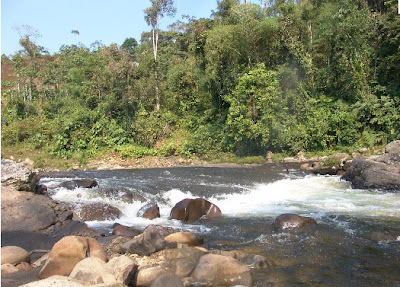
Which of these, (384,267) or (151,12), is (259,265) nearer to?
(384,267)

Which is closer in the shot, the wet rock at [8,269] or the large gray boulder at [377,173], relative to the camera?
the wet rock at [8,269]

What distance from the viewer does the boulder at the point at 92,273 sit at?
4488 millimetres

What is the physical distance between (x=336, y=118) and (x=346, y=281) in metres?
17.7

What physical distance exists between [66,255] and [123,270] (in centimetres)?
108

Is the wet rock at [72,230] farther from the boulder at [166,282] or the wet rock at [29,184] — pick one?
the boulder at [166,282]

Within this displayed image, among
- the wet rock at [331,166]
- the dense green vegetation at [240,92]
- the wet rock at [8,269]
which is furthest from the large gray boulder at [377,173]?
the wet rock at [8,269]

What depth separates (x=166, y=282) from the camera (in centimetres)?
458

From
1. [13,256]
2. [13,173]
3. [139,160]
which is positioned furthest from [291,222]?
[139,160]

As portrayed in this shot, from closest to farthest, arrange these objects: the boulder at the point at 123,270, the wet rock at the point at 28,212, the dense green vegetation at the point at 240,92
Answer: the boulder at the point at 123,270, the wet rock at the point at 28,212, the dense green vegetation at the point at 240,92

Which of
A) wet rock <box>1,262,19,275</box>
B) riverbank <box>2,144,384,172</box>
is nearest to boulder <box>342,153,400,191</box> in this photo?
riverbank <box>2,144,384,172</box>

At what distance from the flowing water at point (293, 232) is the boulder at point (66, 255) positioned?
2.30 m

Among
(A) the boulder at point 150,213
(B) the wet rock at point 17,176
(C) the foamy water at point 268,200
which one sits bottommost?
(C) the foamy water at point 268,200

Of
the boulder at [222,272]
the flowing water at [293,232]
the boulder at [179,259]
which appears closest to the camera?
the boulder at [222,272]

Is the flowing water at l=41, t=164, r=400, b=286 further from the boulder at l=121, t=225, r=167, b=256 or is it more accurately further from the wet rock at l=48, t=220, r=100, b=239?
the boulder at l=121, t=225, r=167, b=256
